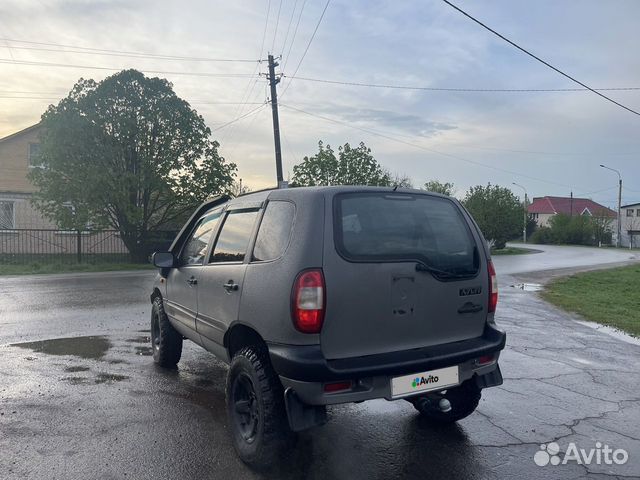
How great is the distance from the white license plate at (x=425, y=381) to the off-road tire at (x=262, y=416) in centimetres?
75

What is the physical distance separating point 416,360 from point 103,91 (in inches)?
800

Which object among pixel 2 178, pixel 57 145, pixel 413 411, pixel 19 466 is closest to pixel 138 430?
pixel 19 466

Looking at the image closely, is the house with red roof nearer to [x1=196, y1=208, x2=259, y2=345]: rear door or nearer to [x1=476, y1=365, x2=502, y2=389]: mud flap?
[x1=476, y1=365, x2=502, y2=389]: mud flap

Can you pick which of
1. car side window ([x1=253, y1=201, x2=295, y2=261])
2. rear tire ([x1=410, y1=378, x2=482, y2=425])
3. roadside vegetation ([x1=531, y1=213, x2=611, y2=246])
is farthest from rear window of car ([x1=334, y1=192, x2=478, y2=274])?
roadside vegetation ([x1=531, y1=213, x2=611, y2=246])

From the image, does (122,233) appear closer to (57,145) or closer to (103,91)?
(57,145)

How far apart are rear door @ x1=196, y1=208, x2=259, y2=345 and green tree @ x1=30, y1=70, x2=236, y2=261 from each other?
55.7ft

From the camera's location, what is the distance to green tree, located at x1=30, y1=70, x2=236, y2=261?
66.0ft

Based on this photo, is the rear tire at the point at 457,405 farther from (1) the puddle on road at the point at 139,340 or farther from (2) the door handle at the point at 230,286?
(1) the puddle on road at the point at 139,340

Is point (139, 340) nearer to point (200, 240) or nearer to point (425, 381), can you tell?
point (200, 240)

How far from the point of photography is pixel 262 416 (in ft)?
11.1

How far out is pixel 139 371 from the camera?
5.82m

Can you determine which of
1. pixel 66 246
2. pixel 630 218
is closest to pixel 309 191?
pixel 66 246

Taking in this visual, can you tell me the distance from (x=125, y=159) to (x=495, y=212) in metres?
30.1

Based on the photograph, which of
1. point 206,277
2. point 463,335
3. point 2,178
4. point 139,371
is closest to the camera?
point 463,335
